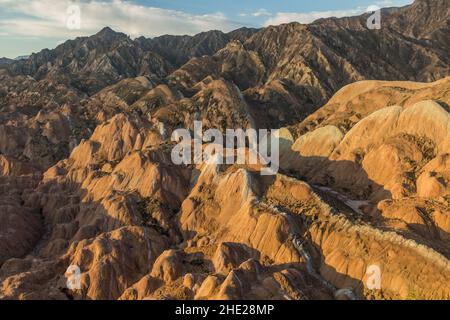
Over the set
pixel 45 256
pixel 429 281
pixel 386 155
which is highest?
pixel 386 155

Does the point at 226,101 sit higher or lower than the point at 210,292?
higher

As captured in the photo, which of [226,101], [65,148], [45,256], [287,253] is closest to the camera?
[287,253]

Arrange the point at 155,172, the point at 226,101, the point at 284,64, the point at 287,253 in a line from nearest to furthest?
the point at 287,253, the point at 155,172, the point at 226,101, the point at 284,64

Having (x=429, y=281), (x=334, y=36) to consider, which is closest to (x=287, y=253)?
(x=429, y=281)

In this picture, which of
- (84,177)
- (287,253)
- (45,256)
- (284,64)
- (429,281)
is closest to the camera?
(429,281)

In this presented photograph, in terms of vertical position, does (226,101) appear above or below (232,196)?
above

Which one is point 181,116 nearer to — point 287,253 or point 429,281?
point 287,253

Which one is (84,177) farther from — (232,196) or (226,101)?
(226,101)

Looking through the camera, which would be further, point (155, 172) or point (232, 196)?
point (155, 172)

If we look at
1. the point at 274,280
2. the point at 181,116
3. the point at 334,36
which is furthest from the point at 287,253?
the point at 334,36
